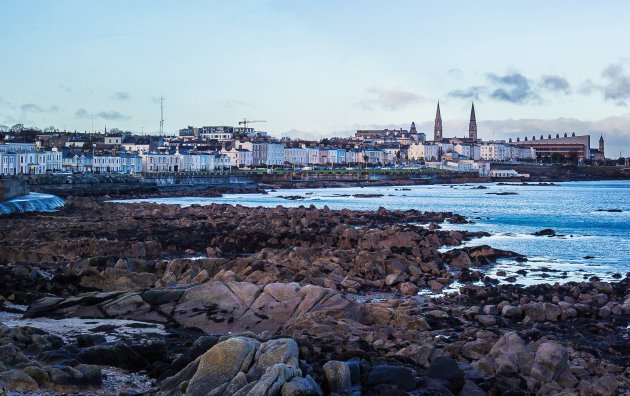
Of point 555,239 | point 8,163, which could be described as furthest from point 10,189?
point 8,163

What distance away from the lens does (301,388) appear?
8414 mm

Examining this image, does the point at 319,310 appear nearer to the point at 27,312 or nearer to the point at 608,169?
the point at 27,312

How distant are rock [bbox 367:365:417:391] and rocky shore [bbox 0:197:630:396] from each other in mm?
18

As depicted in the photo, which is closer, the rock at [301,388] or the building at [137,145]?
the rock at [301,388]

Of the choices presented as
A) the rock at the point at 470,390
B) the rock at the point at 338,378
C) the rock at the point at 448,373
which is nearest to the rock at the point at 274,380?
the rock at the point at 338,378

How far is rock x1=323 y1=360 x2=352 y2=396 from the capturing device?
9047mm

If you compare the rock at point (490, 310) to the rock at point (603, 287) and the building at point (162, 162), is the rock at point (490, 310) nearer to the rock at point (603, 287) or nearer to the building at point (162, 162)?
the rock at point (603, 287)

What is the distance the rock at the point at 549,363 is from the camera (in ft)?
34.7

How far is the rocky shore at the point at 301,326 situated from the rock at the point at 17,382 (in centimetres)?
2

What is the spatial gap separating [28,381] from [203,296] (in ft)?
17.0

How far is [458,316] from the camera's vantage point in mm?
15141

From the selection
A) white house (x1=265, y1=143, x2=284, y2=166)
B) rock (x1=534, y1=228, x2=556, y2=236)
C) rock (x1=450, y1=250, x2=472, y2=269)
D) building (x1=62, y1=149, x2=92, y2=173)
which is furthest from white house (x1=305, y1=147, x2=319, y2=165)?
rock (x1=450, y1=250, x2=472, y2=269)

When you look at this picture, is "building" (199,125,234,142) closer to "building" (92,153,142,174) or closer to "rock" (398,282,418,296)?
"building" (92,153,142,174)

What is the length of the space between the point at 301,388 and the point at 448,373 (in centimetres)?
234
